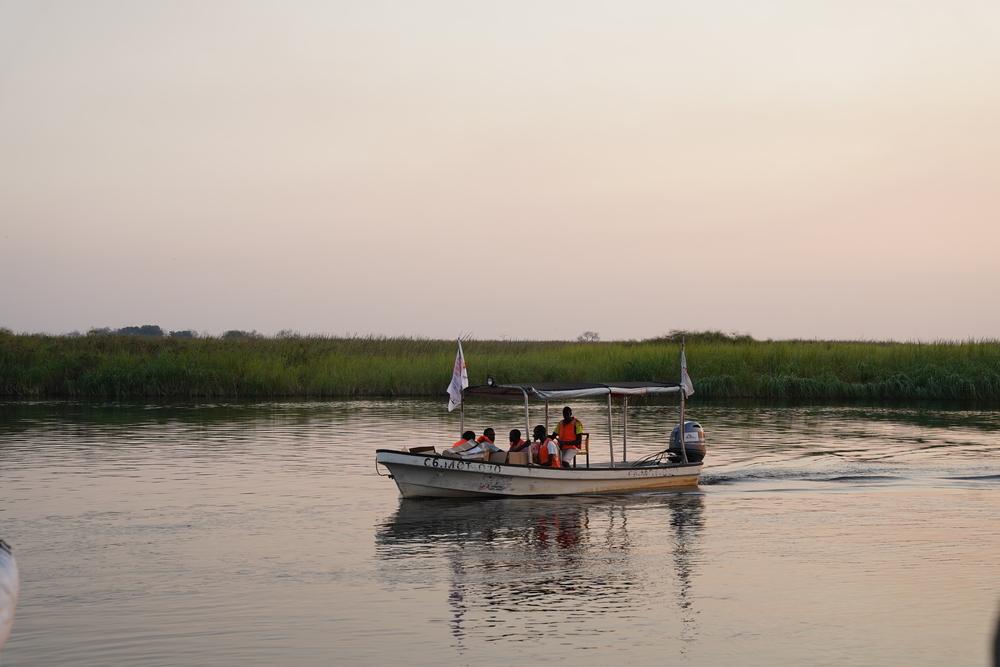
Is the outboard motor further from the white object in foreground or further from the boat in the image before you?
the white object in foreground

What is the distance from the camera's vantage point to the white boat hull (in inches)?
780

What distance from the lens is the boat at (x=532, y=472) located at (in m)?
19.9

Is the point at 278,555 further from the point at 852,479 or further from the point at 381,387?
the point at 381,387

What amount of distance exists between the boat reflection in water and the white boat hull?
250mm

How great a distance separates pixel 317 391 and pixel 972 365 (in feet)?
83.6

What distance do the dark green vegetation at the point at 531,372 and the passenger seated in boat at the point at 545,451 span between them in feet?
77.7

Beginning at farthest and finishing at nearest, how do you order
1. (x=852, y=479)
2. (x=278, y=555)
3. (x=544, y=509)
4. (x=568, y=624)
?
(x=852, y=479) < (x=544, y=509) < (x=278, y=555) < (x=568, y=624)

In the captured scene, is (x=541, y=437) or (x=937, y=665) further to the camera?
(x=541, y=437)

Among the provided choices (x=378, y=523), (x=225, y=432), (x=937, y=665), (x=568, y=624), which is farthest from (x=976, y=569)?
(x=225, y=432)

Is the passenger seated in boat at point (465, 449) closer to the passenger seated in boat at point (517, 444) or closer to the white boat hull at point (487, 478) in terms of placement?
the white boat hull at point (487, 478)

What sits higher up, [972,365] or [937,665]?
[972,365]

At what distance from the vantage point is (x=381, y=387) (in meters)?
45.8

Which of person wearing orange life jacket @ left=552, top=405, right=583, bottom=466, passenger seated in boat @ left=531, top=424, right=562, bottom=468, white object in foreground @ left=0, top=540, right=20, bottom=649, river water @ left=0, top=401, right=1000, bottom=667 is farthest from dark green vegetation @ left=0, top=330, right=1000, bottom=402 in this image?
white object in foreground @ left=0, top=540, right=20, bottom=649

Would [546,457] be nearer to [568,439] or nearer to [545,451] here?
[545,451]
